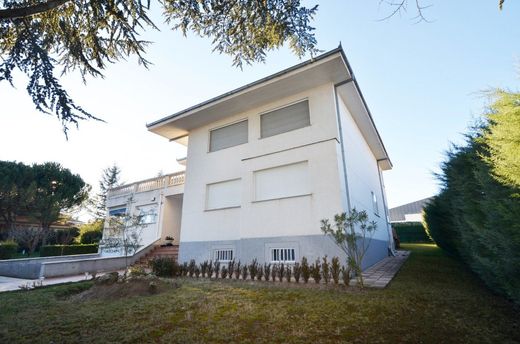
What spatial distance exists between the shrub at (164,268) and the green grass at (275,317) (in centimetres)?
354

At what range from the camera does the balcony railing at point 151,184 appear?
17.4m

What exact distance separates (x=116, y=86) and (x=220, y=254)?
787cm

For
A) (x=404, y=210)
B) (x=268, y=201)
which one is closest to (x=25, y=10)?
(x=268, y=201)

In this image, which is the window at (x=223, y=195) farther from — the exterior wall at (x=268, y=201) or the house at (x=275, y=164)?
the exterior wall at (x=268, y=201)

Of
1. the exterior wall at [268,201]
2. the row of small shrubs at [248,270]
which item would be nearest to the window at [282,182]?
the exterior wall at [268,201]

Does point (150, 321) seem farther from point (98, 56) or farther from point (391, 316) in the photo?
point (98, 56)

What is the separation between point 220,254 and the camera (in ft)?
37.5

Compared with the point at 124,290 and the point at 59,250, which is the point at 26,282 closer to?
the point at 124,290

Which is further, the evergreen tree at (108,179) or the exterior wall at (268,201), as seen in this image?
the evergreen tree at (108,179)

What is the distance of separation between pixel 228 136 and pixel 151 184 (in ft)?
29.5

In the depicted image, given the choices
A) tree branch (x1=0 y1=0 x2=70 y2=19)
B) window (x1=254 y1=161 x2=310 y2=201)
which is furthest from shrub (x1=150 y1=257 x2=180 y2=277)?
tree branch (x1=0 y1=0 x2=70 y2=19)

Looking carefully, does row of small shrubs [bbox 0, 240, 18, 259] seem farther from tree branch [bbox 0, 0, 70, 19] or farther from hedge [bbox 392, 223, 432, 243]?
hedge [bbox 392, 223, 432, 243]

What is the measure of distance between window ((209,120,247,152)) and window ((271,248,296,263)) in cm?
547

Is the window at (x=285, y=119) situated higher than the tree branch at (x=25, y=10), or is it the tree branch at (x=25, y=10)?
the window at (x=285, y=119)
